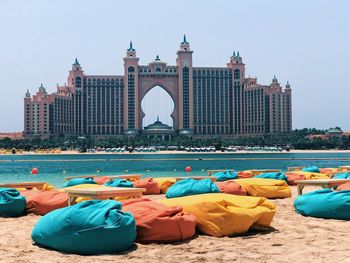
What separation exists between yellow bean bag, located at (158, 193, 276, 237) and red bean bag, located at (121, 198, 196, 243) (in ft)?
0.95

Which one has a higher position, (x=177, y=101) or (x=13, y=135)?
(x=177, y=101)

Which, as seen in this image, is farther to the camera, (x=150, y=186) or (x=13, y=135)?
(x=13, y=135)

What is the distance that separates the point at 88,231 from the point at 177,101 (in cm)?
15494

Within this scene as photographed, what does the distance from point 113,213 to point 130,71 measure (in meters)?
154

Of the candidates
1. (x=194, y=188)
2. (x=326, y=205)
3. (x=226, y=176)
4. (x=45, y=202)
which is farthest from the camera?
(x=226, y=176)

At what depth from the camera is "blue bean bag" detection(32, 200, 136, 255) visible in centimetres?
780

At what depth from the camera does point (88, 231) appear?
7.82 meters

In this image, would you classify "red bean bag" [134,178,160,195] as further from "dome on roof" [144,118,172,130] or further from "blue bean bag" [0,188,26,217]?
"dome on roof" [144,118,172,130]

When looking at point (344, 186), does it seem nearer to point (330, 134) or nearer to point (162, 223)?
point (162, 223)

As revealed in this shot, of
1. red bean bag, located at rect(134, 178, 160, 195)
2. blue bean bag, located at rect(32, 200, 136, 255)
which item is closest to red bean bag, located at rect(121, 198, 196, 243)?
blue bean bag, located at rect(32, 200, 136, 255)

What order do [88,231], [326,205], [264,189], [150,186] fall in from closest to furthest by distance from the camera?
[88,231] → [326,205] → [264,189] → [150,186]

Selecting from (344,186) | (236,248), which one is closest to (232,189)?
(344,186)

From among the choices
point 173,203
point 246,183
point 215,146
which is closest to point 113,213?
point 173,203

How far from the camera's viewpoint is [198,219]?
9289mm
